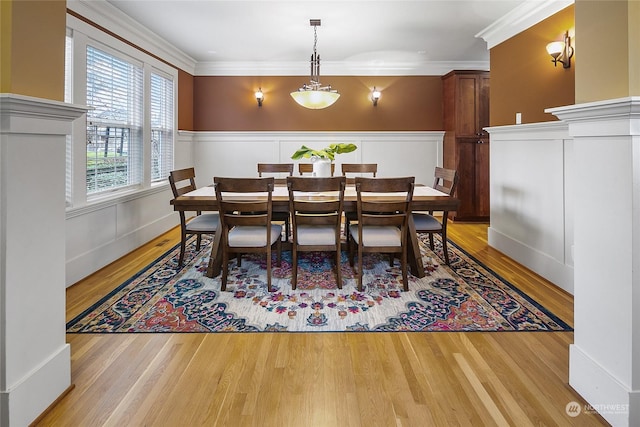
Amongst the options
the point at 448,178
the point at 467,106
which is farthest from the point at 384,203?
the point at 467,106

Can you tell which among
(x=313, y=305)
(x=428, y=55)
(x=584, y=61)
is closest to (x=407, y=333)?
(x=313, y=305)

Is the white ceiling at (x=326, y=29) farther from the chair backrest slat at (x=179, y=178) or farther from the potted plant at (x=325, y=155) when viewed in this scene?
the chair backrest slat at (x=179, y=178)

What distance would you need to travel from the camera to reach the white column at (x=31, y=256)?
4.80 ft

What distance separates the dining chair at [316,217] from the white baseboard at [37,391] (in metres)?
1.68

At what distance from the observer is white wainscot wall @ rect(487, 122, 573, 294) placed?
3268 millimetres

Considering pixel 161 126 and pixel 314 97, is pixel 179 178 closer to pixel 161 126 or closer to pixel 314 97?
pixel 314 97

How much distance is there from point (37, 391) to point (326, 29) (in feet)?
13.8

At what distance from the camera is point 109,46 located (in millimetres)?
3863

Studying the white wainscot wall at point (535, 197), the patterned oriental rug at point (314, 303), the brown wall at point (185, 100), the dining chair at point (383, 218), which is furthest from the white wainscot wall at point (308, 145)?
the dining chair at point (383, 218)

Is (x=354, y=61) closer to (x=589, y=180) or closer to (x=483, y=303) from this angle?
(x=483, y=303)

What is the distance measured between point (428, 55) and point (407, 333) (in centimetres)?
465

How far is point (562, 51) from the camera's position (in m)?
3.29

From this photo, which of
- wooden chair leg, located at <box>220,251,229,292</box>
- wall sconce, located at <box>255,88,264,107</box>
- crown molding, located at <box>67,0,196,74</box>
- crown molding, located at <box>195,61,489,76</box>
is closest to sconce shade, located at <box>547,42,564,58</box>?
crown molding, located at <box>195,61,489,76</box>

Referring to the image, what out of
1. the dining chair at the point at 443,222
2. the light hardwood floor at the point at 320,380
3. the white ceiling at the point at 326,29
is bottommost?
the light hardwood floor at the point at 320,380
